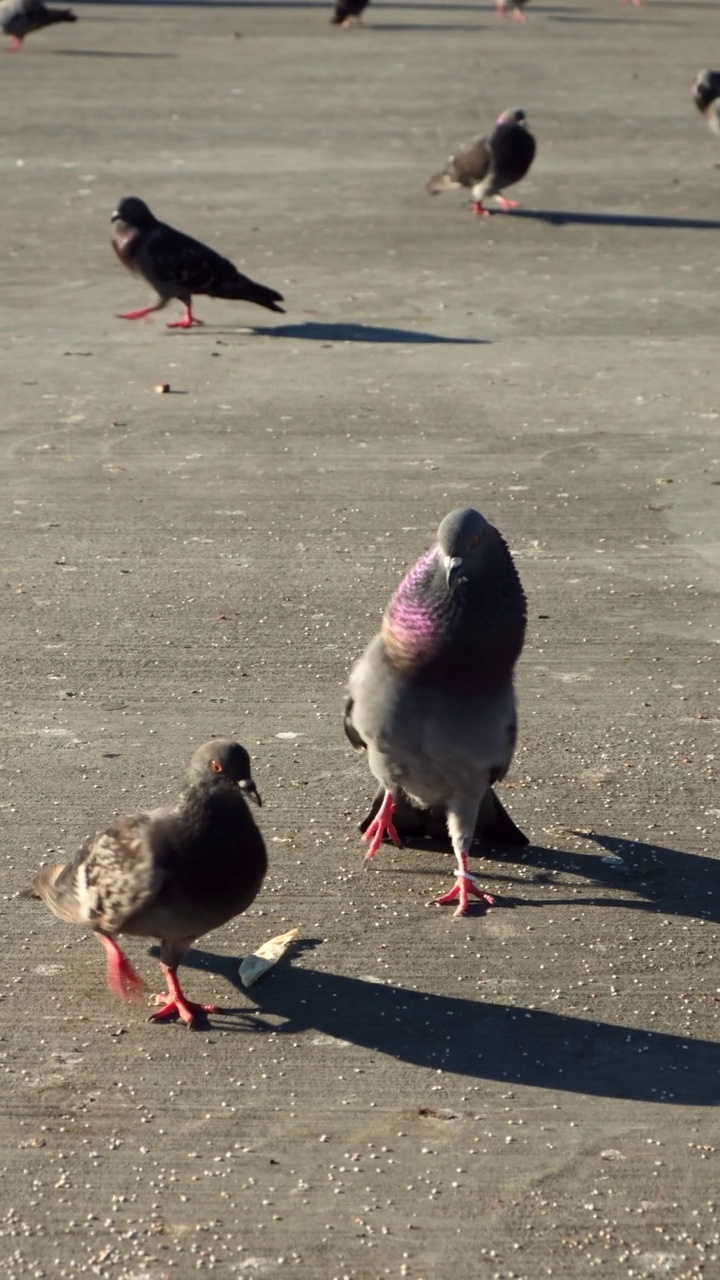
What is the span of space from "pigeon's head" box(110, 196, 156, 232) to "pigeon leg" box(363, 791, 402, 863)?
611 centimetres

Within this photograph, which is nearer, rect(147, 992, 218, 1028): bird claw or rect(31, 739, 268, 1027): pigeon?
rect(31, 739, 268, 1027): pigeon

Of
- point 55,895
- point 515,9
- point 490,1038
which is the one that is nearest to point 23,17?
point 515,9

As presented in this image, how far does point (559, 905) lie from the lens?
466 centimetres

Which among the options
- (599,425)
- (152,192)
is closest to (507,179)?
(152,192)

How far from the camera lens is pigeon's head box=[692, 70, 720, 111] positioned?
15661mm

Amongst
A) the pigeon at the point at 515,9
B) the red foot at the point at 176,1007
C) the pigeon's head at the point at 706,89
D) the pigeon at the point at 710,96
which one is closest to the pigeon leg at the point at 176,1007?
the red foot at the point at 176,1007

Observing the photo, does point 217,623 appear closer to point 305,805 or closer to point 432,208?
point 305,805

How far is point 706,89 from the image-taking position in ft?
51.4

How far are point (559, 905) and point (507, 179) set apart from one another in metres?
9.19

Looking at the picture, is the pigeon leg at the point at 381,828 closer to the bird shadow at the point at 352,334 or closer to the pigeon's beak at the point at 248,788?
the pigeon's beak at the point at 248,788

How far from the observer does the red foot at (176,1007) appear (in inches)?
161

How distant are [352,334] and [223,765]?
6.44 meters

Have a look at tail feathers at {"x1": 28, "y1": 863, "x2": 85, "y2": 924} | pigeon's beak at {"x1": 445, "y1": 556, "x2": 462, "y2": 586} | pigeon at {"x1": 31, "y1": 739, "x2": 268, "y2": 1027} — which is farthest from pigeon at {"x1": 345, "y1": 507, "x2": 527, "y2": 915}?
tail feathers at {"x1": 28, "y1": 863, "x2": 85, "y2": 924}

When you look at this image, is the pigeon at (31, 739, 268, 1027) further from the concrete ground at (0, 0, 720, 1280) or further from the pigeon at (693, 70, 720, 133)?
the pigeon at (693, 70, 720, 133)
